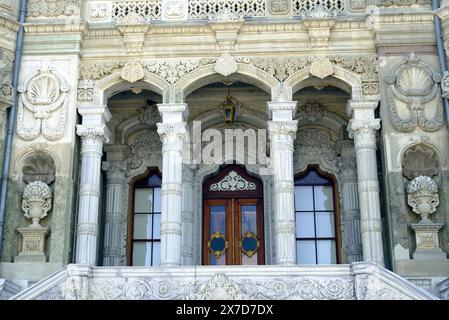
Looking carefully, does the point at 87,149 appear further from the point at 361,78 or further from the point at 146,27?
the point at 361,78

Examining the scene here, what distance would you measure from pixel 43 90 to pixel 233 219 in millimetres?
5132

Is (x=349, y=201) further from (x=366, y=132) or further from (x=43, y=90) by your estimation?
(x=43, y=90)

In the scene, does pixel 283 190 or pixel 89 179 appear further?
pixel 89 179

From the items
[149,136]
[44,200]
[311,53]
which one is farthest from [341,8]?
[44,200]

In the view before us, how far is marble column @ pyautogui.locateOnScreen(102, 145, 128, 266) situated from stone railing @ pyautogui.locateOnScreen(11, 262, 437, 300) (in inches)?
150

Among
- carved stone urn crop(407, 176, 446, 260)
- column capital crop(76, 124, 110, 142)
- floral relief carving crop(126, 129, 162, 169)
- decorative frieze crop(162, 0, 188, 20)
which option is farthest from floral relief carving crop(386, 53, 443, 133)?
column capital crop(76, 124, 110, 142)

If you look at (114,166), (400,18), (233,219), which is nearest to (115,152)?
(114,166)

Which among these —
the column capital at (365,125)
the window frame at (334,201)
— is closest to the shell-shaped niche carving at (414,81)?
the column capital at (365,125)

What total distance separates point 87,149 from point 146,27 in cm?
283

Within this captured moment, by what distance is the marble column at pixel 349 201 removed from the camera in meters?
17.6

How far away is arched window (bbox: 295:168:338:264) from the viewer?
1830 centimetres

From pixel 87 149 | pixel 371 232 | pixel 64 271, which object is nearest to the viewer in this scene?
pixel 64 271

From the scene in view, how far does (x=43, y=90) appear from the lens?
16.7 metres

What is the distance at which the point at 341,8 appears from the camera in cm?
1720
